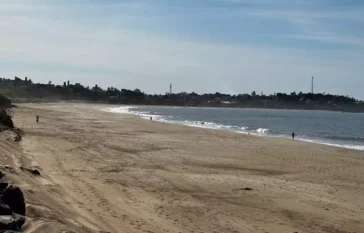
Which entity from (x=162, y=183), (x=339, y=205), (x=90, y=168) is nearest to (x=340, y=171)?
(x=339, y=205)

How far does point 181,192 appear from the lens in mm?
12094

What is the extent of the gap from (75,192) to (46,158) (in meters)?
6.21

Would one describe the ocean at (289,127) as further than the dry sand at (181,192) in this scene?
Yes

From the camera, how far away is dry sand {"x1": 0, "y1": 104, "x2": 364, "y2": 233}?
337 inches

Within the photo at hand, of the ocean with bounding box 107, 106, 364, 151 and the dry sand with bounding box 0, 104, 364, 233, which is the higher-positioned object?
the dry sand with bounding box 0, 104, 364, 233

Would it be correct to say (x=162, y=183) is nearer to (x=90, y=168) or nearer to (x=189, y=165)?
(x=90, y=168)

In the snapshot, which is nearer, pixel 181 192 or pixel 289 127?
pixel 181 192

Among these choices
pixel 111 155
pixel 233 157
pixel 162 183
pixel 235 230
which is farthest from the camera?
pixel 233 157

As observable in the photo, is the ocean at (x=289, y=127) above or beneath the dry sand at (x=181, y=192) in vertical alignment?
beneath

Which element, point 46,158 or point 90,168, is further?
point 46,158

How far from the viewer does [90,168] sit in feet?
50.2

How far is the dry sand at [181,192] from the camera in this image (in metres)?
8.56

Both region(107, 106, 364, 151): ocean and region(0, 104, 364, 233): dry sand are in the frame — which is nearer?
region(0, 104, 364, 233): dry sand

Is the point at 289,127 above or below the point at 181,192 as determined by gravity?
below
